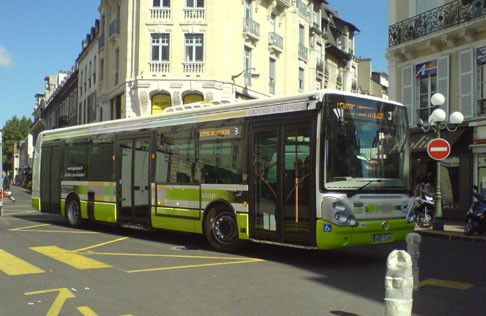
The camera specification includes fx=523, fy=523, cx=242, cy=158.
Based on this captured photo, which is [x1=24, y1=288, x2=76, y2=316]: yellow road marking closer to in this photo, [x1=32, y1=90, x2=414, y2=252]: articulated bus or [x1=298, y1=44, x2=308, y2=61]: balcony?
[x1=32, y1=90, x2=414, y2=252]: articulated bus

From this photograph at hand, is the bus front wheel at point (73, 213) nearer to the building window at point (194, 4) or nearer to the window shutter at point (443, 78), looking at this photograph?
the window shutter at point (443, 78)

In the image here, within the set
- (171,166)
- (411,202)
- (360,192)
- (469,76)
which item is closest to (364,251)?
(411,202)

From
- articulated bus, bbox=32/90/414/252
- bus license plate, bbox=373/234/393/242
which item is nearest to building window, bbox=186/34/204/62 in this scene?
articulated bus, bbox=32/90/414/252

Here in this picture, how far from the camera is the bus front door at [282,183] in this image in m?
8.34

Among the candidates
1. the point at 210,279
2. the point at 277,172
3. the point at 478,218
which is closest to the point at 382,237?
the point at 277,172

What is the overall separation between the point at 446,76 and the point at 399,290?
17474 millimetres

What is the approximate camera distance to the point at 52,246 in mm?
10391

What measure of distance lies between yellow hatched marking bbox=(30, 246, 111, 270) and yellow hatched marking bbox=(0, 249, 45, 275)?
1.86ft

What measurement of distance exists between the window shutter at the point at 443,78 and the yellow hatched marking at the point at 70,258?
1560cm

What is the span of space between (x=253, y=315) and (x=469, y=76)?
16.6 m

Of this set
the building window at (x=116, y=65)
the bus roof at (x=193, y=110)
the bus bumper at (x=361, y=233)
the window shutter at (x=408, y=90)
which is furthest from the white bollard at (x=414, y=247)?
the building window at (x=116, y=65)

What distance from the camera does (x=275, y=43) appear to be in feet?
109

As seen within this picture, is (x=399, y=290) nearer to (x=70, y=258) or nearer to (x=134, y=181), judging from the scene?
(x=70, y=258)

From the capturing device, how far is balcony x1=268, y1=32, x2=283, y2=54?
32781 millimetres
